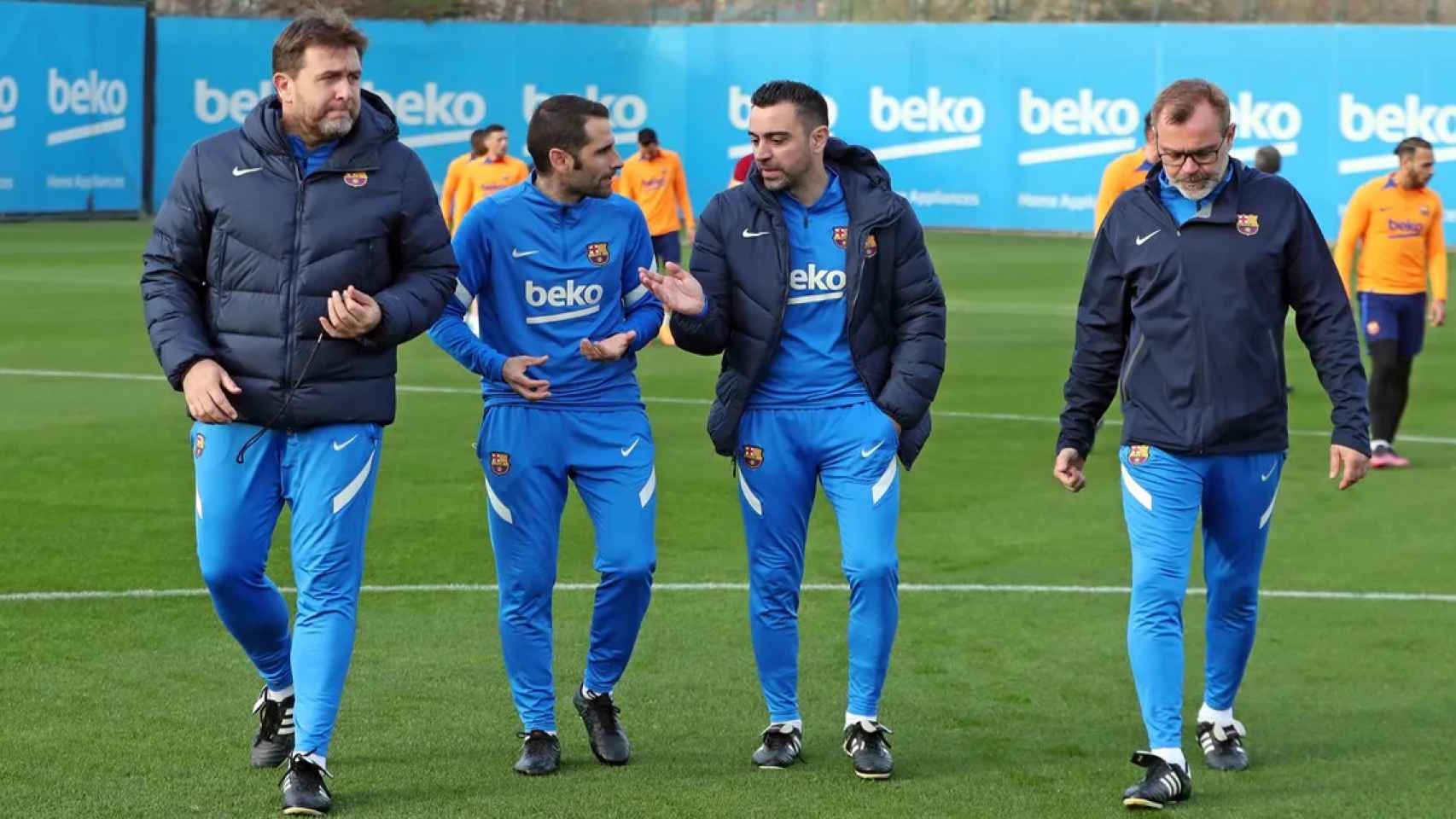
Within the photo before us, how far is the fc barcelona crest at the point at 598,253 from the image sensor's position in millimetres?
7141

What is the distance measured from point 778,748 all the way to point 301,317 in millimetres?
2038

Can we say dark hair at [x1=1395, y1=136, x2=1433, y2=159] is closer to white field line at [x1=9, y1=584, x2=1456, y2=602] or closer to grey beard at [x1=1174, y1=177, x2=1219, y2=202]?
white field line at [x1=9, y1=584, x2=1456, y2=602]

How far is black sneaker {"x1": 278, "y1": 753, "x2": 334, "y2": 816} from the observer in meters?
6.35

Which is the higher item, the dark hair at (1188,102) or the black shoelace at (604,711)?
the dark hair at (1188,102)

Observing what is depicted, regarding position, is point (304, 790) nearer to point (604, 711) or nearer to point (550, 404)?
point (604, 711)

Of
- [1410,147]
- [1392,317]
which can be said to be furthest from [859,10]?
[1392,317]

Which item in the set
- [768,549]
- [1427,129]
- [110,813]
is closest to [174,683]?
[110,813]

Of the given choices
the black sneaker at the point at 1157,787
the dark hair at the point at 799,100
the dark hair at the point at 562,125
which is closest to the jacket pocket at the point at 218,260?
the dark hair at the point at 562,125

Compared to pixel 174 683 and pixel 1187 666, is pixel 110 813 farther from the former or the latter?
pixel 1187 666

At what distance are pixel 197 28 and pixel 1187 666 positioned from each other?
33.7 meters

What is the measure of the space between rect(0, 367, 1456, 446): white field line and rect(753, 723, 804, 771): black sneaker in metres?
9.05

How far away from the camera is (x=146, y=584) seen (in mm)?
9828

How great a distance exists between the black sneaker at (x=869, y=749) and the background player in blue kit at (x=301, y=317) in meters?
1.61

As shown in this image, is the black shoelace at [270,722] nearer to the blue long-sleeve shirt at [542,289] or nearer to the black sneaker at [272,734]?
the black sneaker at [272,734]
